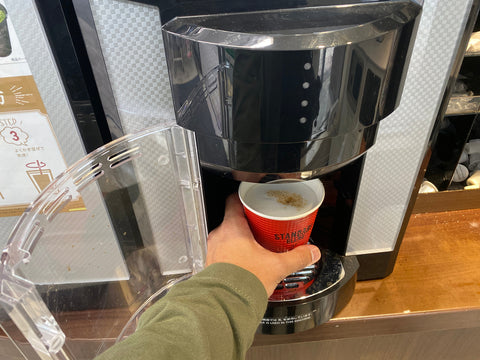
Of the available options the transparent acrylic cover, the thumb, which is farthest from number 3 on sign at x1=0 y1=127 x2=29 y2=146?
the thumb

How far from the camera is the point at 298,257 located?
0.52 m

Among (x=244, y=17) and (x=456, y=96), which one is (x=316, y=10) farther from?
(x=456, y=96)

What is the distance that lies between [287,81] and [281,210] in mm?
215

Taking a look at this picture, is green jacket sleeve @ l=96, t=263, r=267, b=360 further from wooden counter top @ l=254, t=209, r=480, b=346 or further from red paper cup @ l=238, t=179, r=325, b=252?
wooden counter top @ l=254, t=209, r=480, b=346

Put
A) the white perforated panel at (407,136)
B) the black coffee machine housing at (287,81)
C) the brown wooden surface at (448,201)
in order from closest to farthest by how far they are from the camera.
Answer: the black coffee machine housing at (287,81)
the white perforated panel at (407,136)
the brown wooden surface at (448,201)

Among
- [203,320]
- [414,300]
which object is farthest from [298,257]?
[414,300]

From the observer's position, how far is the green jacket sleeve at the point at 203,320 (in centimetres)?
36

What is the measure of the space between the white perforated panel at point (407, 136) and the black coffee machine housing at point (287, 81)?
9 cm

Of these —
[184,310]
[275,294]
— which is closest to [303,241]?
[275,294]

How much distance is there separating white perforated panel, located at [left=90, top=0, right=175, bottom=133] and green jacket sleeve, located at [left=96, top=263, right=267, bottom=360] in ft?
0.65

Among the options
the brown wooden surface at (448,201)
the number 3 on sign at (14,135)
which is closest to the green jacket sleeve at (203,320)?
the number 3 on sign at (14,135)

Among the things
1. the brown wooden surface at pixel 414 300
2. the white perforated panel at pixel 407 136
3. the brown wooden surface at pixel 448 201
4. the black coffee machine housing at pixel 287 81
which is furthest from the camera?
the brown wooden surface at pixel 448 201

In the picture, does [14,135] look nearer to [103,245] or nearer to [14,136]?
[14,136]

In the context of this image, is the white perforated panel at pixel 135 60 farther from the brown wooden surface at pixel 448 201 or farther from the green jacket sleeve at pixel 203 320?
the brown wooden surface at pixel 448 201
